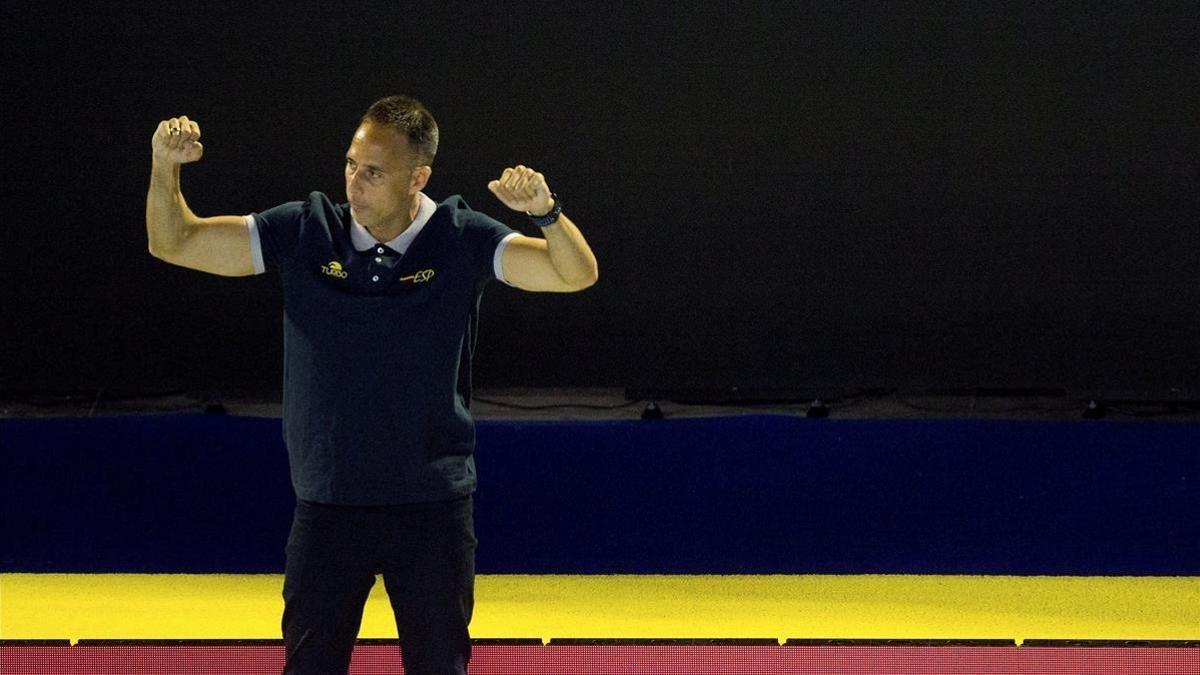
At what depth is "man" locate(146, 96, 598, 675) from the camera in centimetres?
298

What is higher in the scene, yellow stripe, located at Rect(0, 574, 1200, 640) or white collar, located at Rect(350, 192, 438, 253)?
yellow stripe, located at Rect(0, 574, 1200, 640)

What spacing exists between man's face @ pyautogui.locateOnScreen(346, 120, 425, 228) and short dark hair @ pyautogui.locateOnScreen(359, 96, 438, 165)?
0.04 ft

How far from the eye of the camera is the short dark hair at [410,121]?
A: 3051 mm

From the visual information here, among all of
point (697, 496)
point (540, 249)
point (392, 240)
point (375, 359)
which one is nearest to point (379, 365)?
point (375, 359)

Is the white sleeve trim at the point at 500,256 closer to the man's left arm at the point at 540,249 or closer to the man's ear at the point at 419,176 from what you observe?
the man's left arm at the point at 540,249

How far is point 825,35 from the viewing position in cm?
521

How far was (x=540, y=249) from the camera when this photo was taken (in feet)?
10.0

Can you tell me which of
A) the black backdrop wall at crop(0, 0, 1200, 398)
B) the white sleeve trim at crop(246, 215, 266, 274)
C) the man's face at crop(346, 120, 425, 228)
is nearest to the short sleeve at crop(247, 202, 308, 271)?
the white sleeve trim at crop(246, 215, 266, 274)

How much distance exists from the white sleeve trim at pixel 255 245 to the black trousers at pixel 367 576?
0.42 metres

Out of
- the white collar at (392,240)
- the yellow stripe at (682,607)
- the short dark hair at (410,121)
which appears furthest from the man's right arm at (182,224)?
the yellow stripe at (682,607)

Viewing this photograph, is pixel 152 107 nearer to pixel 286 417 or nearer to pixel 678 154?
pixel 678 154

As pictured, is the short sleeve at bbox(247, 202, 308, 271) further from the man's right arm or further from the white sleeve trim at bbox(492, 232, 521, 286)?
the white sleeve trim at bbox(492, 232, 521, 286)

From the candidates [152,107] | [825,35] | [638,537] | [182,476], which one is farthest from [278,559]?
[825,35]

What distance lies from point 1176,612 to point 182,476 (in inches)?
110
